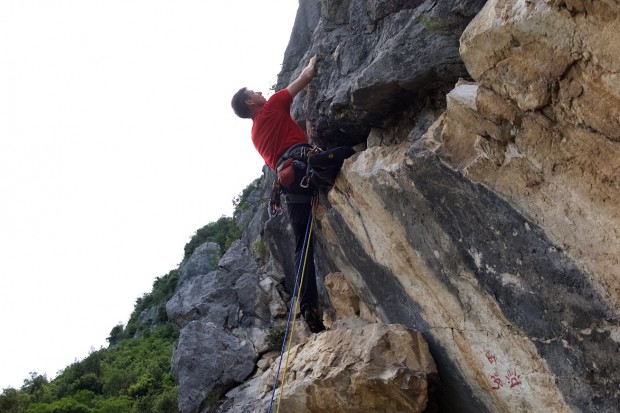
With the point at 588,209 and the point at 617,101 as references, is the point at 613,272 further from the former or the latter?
the point at 617,101

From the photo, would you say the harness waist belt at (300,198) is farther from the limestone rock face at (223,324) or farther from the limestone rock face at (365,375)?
the limestone rock face at (223,324)

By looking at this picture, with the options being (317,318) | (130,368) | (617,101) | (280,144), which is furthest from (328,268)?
(130,368)

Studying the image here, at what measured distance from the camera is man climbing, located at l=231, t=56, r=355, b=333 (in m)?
7.44

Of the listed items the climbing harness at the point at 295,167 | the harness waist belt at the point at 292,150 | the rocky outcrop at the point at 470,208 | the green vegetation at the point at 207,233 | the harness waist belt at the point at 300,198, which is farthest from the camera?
the green vegetation at the point at 207,233

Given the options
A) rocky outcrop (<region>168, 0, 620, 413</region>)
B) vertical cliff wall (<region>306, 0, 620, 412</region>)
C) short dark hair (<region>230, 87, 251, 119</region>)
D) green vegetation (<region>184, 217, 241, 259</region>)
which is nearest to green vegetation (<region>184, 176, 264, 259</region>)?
green vegetation (<region>184, 217, 241, 259</region>)

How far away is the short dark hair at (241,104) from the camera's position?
8.24 m

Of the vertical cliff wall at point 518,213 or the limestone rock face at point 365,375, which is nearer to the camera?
the vertical cliff wall at point 518,213

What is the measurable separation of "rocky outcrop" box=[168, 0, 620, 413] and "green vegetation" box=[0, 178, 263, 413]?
4258 mm

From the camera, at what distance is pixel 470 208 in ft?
15.6

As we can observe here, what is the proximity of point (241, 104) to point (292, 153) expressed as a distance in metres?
1.35

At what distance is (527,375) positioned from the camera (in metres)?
4.79

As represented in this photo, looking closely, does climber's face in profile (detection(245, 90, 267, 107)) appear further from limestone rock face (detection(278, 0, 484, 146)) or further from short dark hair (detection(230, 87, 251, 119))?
limestone rock face (detection(278, 0, 484, 146))

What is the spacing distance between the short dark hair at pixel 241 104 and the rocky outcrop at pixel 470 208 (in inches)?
40.8

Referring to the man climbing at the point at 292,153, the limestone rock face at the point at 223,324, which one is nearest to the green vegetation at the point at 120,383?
the limestone rock face at the point at 223,324
